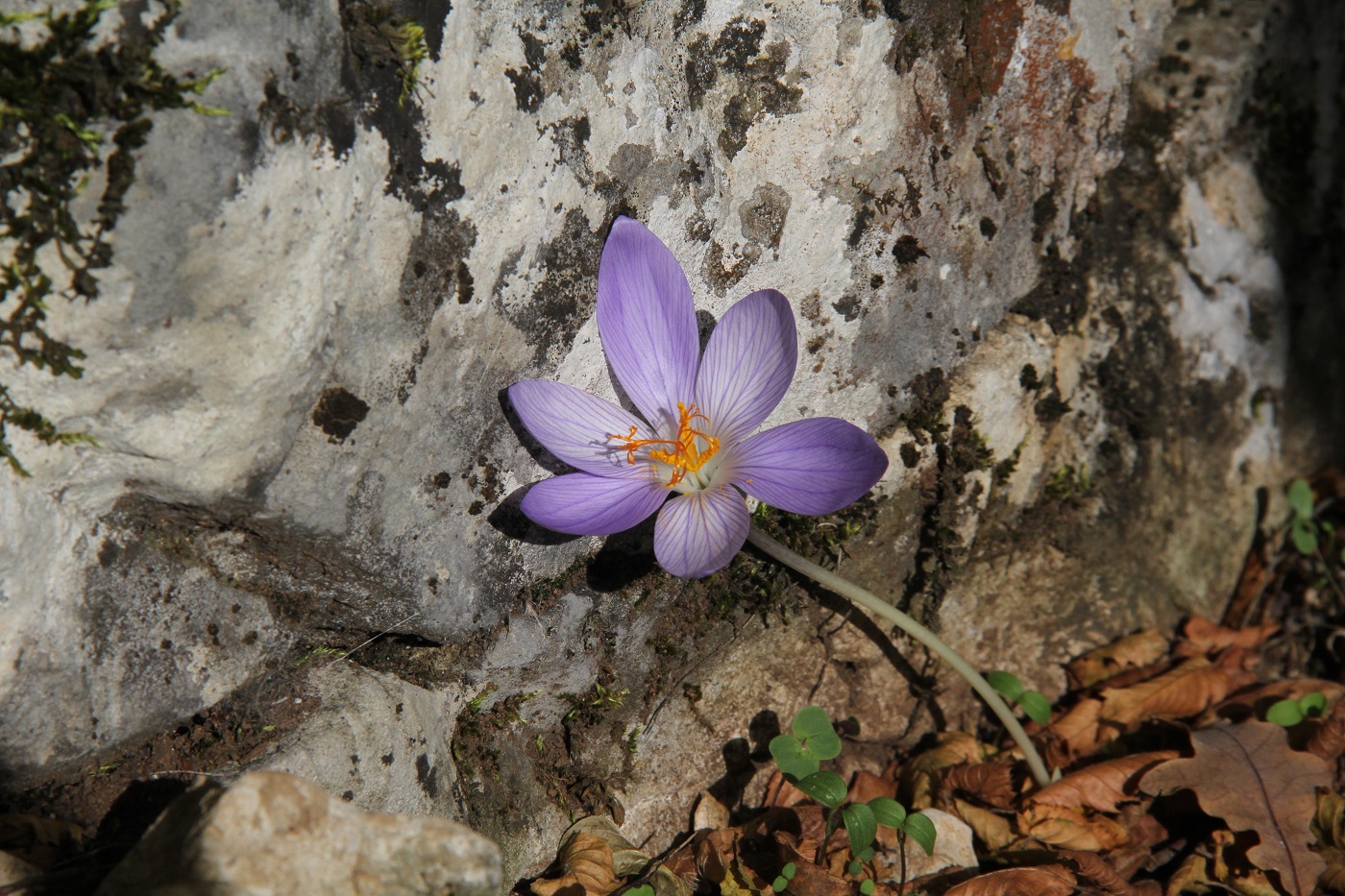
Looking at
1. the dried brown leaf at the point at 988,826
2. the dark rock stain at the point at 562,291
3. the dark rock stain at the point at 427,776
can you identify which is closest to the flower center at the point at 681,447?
the dark rock stain at the point at 562,291

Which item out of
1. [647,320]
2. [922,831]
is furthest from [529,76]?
[922,831]

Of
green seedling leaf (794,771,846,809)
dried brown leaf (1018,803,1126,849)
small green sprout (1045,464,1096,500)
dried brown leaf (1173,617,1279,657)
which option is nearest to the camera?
green seedling leaf (794,771,846,809)

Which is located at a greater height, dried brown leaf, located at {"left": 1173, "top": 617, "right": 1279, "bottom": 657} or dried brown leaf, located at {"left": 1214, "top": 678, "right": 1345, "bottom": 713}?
dried brown leaf, located at {"left": 1173, "top": 617, "right": 1279, "bottom": 657}

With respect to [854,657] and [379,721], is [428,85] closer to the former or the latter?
[379,721]

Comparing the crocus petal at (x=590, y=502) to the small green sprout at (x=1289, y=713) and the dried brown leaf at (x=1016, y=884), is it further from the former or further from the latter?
the small green sprout at (x=1289, y=713)

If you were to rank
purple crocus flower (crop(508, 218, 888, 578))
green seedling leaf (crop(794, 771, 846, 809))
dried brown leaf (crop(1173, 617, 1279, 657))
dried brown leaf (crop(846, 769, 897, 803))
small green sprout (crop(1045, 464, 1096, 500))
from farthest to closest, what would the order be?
1. dried brown leaf (crop(1173, 617, 1279, 657))
2. small green sprout (crop(1045, 464, 1096, 500))
3. dried brown leaf (crop(846, 769, 897, 803))
4. green seedling leaf (crop(794, 771, 846, 809))
5. purple crocus flower (crop(508, 218, 888, 578))

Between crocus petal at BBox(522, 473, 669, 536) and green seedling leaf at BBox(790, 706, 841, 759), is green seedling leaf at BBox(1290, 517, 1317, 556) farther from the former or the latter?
crocus petal at BBox(522, 473, 669, 536)

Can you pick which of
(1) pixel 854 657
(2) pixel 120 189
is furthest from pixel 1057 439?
(2) pixel 120 189

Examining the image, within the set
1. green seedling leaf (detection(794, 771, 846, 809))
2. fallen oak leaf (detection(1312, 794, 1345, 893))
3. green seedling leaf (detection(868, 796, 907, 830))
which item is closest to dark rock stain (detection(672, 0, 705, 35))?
green seedling leaf (detection(794, 771, 846, 809))

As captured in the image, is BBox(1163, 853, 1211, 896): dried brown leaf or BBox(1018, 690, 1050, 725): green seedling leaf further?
BBox(1018, 690, 1050, 725): green seedling leaf
